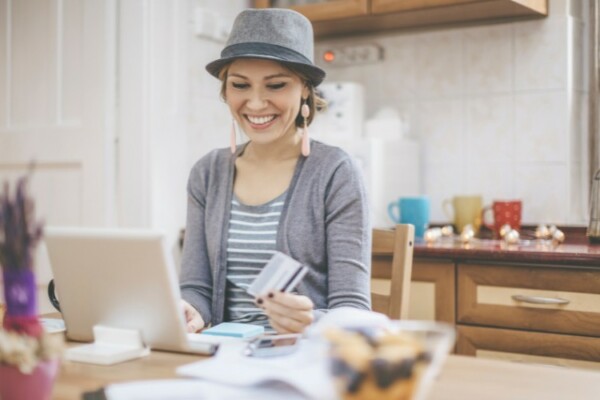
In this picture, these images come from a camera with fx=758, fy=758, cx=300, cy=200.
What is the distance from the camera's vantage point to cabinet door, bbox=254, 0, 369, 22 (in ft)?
8.64

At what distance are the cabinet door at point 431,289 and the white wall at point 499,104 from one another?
0.61 metres

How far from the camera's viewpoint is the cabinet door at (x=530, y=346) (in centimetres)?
193

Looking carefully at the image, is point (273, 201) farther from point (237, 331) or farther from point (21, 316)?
point (21, 316)

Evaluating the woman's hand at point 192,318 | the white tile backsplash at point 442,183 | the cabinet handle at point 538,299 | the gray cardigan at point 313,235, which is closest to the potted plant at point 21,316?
the woman's hand at point 192,318

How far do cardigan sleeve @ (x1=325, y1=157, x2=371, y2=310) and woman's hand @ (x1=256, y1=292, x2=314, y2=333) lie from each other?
255 millimetres

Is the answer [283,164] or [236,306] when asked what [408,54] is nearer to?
[283,164]

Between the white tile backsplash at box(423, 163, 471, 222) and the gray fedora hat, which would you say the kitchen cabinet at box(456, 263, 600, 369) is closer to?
the white tile backsplash at box(423, 163, 471, 222)

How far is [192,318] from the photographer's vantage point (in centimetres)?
145

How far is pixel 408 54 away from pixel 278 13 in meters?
1.43

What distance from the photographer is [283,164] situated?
1.65 m

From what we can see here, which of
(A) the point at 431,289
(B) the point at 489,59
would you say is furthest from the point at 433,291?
(B) the point at 489,59

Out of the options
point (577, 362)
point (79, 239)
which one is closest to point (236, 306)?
point (79, 239)

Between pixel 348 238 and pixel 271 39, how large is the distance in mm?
423

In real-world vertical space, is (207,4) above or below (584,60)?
above
